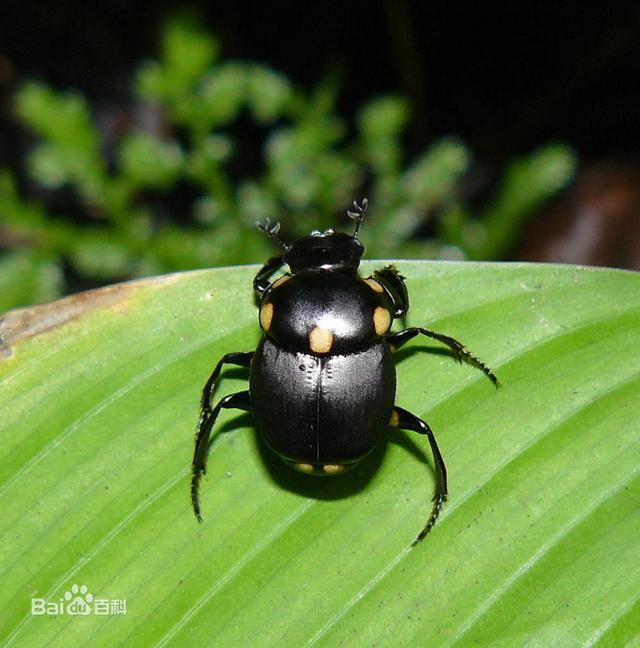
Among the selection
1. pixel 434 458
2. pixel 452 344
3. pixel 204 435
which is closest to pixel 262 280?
pixel 204 435

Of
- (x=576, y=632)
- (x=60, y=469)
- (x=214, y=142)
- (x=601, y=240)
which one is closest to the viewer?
(x=576, y=632)

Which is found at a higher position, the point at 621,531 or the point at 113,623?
the point at 621,531

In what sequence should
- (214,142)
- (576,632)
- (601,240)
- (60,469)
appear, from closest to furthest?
(576,632), (60,469), (214,142), (601,240)

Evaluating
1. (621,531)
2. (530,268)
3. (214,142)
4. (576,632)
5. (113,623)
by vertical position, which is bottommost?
(113,623)

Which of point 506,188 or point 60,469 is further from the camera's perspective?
point 506,188

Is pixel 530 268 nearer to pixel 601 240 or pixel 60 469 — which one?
pixel 60 469

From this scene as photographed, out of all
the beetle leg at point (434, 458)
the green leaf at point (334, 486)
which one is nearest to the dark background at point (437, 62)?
the green leaf at point (334, 486)

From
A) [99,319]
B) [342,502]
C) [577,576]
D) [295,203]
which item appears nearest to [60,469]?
[99,319]

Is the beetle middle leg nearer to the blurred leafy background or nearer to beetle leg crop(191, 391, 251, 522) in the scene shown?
beetle leg crop(191, 391, 251, 522)
